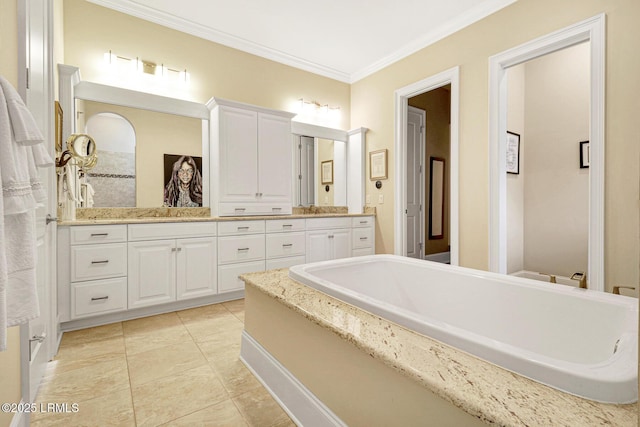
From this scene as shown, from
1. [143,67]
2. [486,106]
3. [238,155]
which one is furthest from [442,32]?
[143,67]

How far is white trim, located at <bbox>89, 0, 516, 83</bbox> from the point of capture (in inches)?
112

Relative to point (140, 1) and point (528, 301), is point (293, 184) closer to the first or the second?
point (140, 1)

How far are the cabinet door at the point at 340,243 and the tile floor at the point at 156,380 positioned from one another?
5.58 ft

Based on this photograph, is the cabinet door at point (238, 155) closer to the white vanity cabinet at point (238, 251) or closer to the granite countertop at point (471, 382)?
the white vanity cabinet at point (238, 251)

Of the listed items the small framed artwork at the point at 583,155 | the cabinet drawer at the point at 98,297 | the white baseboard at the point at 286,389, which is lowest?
the white baseboard at the point at 286,389

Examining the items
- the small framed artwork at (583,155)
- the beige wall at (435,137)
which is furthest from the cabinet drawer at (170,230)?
the small framed artwork at (583,155)

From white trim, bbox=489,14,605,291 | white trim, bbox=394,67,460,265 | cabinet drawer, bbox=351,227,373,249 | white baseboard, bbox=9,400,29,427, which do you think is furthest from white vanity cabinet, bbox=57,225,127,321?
white trim, bbox=489,14,605,291

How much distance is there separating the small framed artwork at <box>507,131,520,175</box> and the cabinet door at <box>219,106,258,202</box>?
3.10 m

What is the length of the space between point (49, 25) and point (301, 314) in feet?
7.76

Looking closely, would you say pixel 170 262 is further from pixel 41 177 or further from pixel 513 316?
pixel 513 316

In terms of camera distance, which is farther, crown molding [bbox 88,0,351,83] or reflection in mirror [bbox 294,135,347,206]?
reflection in mirror [bbox 294,135,347,206]

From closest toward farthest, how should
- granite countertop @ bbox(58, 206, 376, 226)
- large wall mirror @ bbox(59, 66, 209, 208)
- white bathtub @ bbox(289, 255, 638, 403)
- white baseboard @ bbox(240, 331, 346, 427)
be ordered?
white bathtub @ bbox(289, 255, 638, 403)
white baseboard @ bbox(240, 331, 346, 427)
granite countertop @ bbox(58, 206, 376, 226)
large wall mirror @ bbox(59, 66, 209, 208)

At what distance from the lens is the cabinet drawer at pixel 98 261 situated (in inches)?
88.0

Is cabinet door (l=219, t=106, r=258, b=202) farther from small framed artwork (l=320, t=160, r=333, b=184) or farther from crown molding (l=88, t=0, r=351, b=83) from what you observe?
small framed artwork (l=320, t=160, r=333, b=184)
